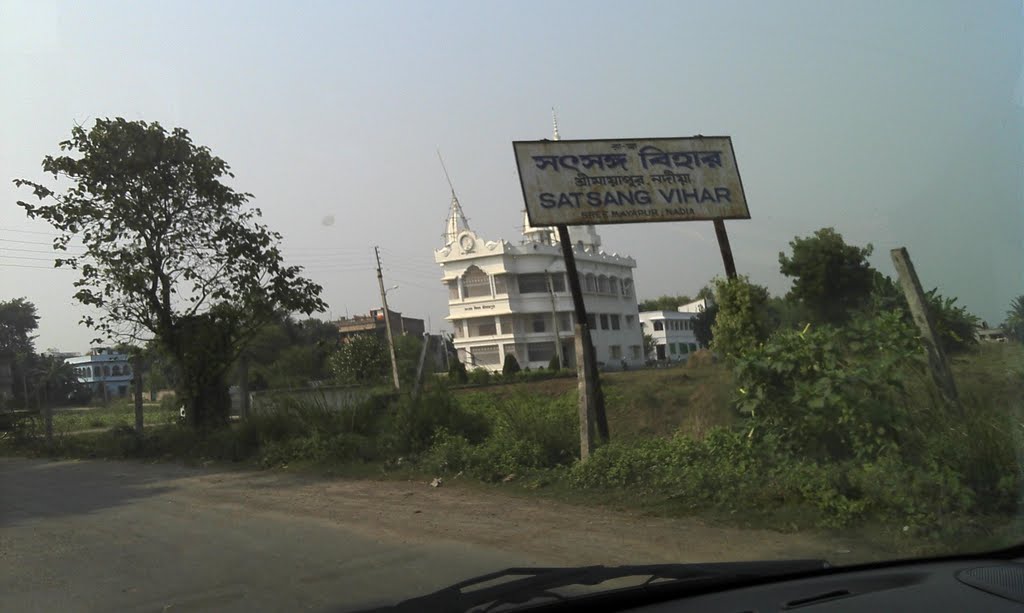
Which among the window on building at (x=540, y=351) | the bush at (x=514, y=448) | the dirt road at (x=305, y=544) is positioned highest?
the window on building at (x=540, y=351)

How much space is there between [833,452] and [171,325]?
15.6 m

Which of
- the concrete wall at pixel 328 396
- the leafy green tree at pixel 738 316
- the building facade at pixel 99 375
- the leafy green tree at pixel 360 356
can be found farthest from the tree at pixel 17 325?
the leafy green tree at pixel 738 316

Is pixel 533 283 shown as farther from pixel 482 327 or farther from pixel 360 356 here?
pixel 360 356

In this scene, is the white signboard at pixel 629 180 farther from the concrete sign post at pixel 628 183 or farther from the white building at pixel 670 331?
the white building at pixel 670 331

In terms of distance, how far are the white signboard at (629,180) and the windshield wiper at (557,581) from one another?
785 cm

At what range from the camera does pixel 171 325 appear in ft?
61.2

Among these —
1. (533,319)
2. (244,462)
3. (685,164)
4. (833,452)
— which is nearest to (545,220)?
(685,164)

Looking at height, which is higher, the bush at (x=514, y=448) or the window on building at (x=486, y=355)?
the window on building at (x=486, y=355)

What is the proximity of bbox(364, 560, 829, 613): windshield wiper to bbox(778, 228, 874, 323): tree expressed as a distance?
1532cm

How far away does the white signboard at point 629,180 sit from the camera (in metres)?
11.6

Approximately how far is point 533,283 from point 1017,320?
48880 millimetres

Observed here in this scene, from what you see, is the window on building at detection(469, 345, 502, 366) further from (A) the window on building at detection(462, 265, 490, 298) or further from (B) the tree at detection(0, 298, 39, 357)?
(B) the tree at detection(0, 298, 39, 357)

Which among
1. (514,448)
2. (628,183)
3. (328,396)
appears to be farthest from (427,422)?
(628,183)

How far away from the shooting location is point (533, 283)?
184 ft
